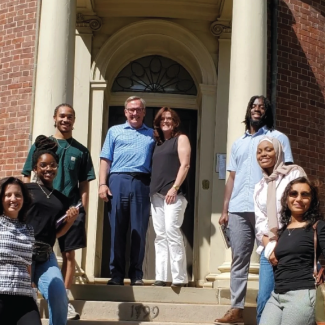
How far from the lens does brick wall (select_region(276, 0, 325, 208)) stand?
11.1 metres

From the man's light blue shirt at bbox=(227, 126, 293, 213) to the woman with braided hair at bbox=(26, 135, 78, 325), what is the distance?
1.53 m

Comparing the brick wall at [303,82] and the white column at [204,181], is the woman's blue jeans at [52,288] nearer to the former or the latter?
the white column at [204,181]

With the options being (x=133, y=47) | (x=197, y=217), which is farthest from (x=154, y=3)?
(x=197, y=217)

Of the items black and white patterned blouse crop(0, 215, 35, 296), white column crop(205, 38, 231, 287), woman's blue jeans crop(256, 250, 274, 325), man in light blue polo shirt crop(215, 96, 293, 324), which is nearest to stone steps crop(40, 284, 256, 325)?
man in light blue polo shirt crop(215, 96, 293, 324)

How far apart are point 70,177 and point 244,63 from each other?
273 centimetres

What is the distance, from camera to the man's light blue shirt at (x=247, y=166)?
23.5 ft

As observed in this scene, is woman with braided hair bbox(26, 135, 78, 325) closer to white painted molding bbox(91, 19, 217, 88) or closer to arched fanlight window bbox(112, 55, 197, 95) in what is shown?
white painted molding bbox(91, 19, 217, 88)

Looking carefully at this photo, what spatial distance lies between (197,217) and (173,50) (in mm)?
2456

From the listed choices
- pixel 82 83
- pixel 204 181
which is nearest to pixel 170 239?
pixel 204 181

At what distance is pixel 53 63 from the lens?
9.22 m

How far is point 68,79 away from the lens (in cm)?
922

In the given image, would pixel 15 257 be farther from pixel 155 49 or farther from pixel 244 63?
pixel 155 49

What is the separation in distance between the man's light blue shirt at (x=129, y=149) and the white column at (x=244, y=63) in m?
1.12

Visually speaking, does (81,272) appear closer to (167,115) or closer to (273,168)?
(167,115)
